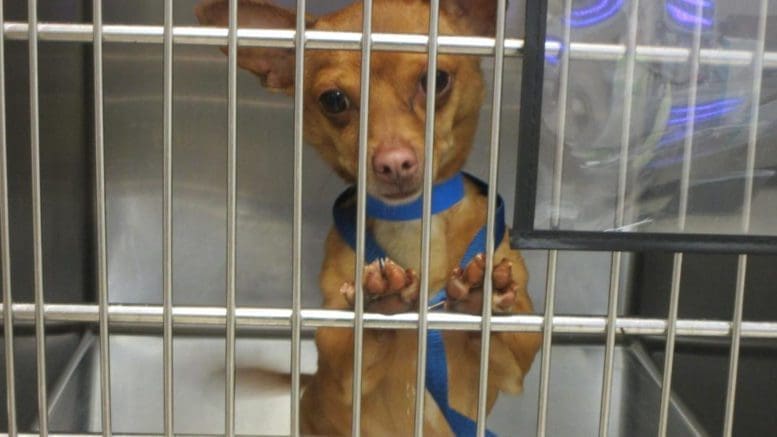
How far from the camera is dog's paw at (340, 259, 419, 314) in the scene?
0.64 metres

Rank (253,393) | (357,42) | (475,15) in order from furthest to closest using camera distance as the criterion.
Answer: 1. (253,393)
2. (475,15)
3. (357,42)

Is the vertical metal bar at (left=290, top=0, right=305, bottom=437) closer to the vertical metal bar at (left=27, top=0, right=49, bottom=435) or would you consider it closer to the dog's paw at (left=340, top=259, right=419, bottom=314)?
the dog's paw at (left=340, top=259, right=419, bottom=314)

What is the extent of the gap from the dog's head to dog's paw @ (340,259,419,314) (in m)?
0.08

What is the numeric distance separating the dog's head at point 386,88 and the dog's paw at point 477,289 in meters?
0.08

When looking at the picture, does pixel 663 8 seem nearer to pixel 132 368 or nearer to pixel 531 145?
pixel 531 145

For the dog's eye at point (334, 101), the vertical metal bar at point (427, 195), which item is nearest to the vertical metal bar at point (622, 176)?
the vertical metal bar at point (427, 195)

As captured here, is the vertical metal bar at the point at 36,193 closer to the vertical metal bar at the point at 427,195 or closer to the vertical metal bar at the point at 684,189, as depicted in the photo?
the vertical metal bar at the point at 427,195

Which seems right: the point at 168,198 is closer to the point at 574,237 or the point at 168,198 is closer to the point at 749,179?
the point at 574,237

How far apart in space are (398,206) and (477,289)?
128 millimetres

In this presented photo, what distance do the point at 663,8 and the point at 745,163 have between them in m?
→ 0.11

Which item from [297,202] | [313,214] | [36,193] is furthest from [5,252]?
[313,214]

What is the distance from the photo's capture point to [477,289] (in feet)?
2.13

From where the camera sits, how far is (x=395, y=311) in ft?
2.11

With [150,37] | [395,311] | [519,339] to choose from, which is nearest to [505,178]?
[519,339]
